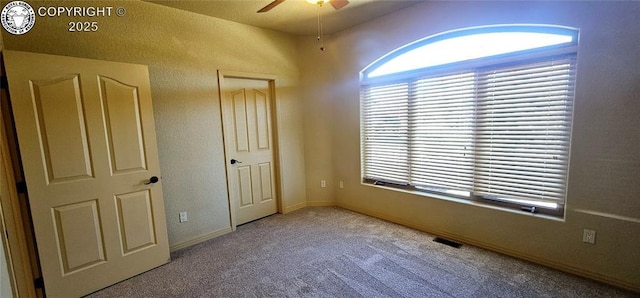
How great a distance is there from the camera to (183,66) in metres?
2.82

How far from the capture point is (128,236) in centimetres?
234

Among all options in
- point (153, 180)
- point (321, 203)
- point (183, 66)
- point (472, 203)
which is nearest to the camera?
point (153, 180)

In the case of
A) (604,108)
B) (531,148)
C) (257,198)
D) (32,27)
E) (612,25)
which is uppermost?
(32,27)

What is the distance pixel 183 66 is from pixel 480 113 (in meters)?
3.24

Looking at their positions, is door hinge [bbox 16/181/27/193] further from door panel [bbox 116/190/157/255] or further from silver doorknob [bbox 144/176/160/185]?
silver doorknob [bbox 144/176/160/185]

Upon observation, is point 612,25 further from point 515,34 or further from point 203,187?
point 203,187

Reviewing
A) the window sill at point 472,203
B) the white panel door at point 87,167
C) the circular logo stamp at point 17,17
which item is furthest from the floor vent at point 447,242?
the circular logo stamp at point 17,17

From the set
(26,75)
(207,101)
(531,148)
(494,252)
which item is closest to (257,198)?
(207,101)

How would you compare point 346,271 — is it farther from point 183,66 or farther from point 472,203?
point 183,66

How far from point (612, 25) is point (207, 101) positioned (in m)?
3.73

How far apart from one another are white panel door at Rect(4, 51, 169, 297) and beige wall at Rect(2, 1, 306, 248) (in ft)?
1.02

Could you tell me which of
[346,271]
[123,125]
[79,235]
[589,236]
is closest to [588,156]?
[589,236]

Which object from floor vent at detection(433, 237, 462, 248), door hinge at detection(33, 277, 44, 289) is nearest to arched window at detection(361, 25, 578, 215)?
floor vent at detection(433, 237, 462, 248)

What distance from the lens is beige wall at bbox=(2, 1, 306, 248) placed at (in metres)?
2.32
